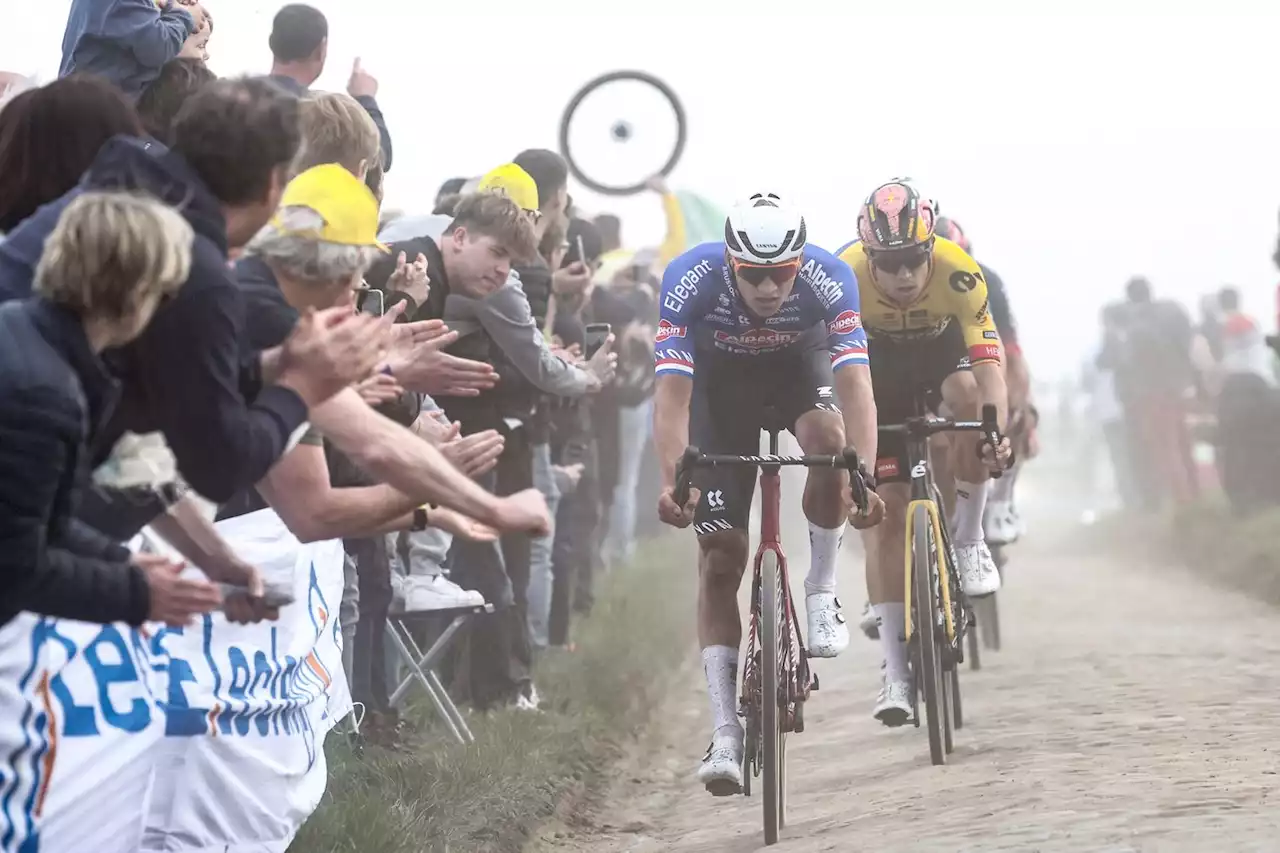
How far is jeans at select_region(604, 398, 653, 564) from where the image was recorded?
15.4m

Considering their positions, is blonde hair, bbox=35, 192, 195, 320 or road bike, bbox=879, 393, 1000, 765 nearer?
blonde hair, bbox=35, 192, 195, 320

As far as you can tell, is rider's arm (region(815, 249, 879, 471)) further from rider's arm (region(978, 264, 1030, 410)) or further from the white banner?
rider's arm (region(978, 264, 1030, 410))

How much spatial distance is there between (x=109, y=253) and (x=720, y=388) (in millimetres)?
4811

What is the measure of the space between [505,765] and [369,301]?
7.75 ft

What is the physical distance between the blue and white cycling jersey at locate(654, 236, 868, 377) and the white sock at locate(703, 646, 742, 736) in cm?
119

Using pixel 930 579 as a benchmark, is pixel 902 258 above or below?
above

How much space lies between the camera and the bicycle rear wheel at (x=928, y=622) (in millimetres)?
8852

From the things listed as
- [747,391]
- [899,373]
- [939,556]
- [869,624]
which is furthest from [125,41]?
[869,624]

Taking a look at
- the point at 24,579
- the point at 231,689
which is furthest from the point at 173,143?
the point at 231,689

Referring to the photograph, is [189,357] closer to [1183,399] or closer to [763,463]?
[763,463]

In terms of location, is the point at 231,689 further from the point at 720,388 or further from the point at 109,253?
the point at 720,388

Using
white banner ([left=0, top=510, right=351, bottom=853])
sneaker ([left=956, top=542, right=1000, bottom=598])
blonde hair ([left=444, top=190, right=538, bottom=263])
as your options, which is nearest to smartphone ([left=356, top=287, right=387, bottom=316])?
white banner ([left=0, top=510, right=351, bottom=853])

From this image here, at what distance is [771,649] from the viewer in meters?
7.83

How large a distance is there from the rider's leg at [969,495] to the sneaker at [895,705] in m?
1.26
